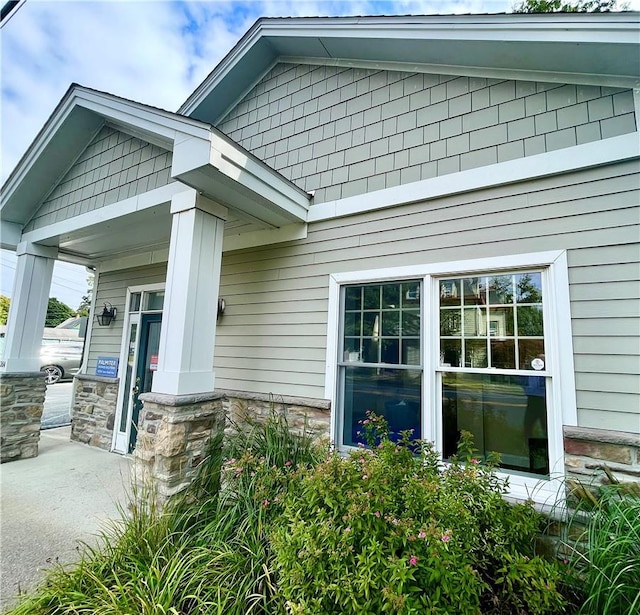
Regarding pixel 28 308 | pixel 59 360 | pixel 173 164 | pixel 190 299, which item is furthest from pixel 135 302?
pixel 59 360

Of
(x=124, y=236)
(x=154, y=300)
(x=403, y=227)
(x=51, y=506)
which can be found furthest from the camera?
(x=154, y=300)

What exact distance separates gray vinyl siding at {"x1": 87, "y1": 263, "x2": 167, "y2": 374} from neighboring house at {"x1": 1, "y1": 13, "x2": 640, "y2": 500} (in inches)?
39.3

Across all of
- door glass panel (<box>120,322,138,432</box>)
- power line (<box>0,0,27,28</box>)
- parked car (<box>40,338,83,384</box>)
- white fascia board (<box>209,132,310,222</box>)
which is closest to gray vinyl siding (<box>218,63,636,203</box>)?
white fascia board (<box>209,132,310,222</box>)

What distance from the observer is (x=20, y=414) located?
5.14 metres

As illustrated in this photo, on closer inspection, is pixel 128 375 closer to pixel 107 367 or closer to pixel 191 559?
pixel 107 367

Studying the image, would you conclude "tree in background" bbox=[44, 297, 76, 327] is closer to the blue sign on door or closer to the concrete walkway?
the blue sign on door

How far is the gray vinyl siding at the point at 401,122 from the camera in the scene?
289cm

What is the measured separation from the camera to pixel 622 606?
194cm

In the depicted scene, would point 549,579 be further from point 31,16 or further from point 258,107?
point 31,16

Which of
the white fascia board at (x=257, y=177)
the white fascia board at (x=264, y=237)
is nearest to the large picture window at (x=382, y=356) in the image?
the white fascia board at (x=264, y=237)

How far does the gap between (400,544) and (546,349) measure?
76.7 inches

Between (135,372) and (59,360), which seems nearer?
(135,372)

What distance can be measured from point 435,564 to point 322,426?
2.07 metres

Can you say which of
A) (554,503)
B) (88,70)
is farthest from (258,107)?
(554,503)
